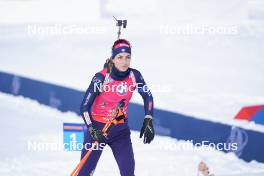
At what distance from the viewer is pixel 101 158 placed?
6418 millimetres

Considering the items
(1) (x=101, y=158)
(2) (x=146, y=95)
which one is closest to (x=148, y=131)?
(2) (x=146, y=95)

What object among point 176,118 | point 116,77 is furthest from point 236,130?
point 116,77

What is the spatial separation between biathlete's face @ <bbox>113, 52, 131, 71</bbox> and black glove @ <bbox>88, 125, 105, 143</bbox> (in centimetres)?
60

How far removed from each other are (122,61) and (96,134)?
0.72 metres

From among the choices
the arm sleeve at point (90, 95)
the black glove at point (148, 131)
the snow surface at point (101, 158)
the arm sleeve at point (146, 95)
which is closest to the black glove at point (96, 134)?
the arm sleeve at point (90, 95)

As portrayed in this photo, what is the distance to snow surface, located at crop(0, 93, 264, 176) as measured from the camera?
→ 19.4 ft

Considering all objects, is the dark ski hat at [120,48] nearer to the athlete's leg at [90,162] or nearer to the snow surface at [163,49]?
the athlete's leg at [90,162]

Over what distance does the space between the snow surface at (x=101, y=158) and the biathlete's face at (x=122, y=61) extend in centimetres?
185

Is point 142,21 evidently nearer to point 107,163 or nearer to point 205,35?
point 205,35

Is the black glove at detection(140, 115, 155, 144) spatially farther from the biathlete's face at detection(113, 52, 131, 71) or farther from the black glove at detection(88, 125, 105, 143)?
the biathlete's face at detection(113, 52, 131, 71)

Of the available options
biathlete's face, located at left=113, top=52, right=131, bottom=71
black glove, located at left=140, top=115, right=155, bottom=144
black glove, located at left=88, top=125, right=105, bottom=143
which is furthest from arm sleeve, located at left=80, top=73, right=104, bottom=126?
black glove, located at left=140, top=115, right=155, bottom=144

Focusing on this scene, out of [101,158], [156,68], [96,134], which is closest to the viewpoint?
[96,134]

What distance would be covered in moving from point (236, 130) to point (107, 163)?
1.72 m

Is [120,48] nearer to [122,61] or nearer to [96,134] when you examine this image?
[122,61]
